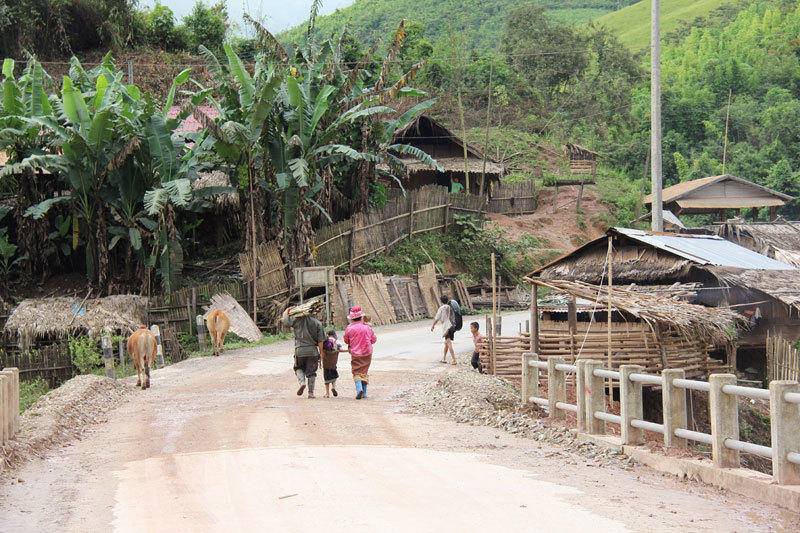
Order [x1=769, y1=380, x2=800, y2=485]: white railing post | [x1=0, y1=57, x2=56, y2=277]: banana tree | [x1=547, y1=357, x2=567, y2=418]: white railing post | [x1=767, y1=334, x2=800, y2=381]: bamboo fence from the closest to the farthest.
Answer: [x1=769, y1=380, x2=800, y2=485]: white railing post
[x1=547, y1=357, x2=567, y2=418]: white railing post
[x1=767, y1=334, x2=800, y2=381]: bamboo fence
[x1=0, y1=57, x2=56, y2=277]: banana tree

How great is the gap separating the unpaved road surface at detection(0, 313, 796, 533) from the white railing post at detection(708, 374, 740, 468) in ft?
1.26

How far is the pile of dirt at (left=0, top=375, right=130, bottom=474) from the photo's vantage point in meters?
9.48

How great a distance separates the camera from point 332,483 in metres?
7.76

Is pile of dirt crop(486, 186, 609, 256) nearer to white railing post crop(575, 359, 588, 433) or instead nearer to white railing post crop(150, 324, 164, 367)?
white railing post crop(150, 324, 164, 367)

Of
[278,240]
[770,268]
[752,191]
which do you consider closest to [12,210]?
[278,240]

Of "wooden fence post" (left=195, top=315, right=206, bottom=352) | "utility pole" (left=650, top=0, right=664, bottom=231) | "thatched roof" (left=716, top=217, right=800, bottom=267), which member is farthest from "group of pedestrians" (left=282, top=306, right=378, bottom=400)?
"thatched roof" (left=716, top=217, right=800, bottom=267)

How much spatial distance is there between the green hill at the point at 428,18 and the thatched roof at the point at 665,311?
59.1 meters

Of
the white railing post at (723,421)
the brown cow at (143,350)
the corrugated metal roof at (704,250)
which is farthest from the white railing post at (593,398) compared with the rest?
the brown cow at (143,350)

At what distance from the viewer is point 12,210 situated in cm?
2670

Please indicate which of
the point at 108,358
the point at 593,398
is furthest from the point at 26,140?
the point at 593,398

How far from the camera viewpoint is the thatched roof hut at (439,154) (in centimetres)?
3909

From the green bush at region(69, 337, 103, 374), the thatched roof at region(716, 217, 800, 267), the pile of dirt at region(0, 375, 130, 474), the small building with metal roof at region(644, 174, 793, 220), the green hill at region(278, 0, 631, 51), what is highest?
the green hill at region(278, 0, 631, 51)

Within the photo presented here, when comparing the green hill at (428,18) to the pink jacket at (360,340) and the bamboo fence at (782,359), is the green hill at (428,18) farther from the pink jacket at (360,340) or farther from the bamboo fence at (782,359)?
the pink jacket at (360,340)

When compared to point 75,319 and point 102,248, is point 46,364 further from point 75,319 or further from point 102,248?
point 102,248
